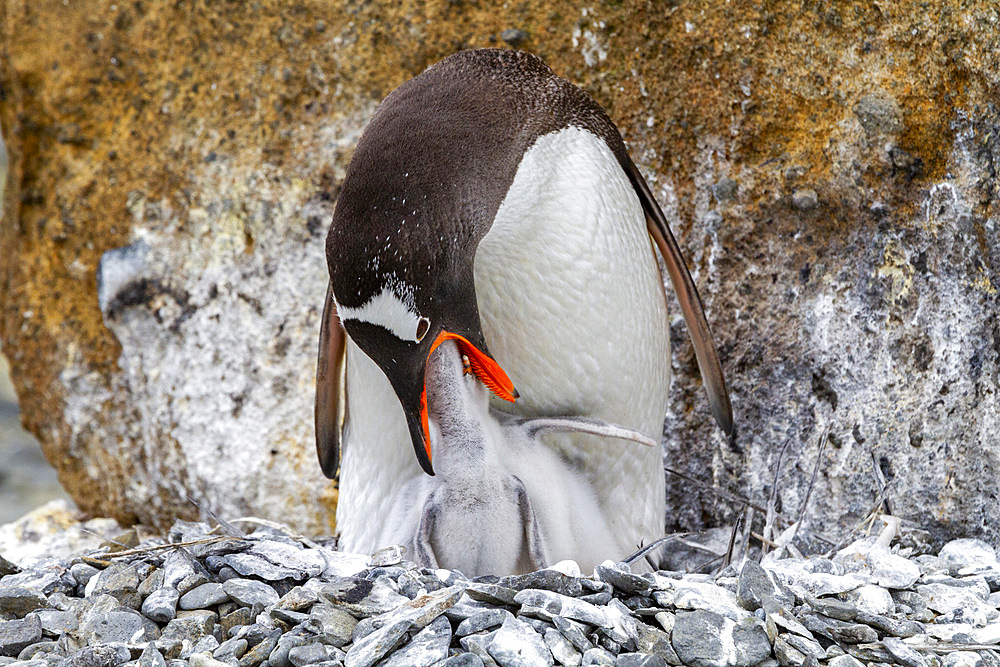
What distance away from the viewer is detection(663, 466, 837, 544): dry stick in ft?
6.32

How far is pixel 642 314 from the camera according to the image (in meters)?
1.80

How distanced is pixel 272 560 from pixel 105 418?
1.44 meters

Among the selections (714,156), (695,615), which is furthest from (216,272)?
(695,615)

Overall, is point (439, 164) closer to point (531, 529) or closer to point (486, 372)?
point (486, 372)

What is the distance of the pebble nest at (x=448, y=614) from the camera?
1.18 metres

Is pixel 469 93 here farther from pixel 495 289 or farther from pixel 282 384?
pixel 282 384

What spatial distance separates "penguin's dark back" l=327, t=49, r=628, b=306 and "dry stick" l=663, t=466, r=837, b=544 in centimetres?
73

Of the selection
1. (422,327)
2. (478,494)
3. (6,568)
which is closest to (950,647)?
(478,494)

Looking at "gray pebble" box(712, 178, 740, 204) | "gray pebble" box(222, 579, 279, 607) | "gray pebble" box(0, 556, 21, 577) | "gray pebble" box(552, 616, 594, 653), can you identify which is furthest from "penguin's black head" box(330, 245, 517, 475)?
"gray pebble" box(712, 178, 740, 204)

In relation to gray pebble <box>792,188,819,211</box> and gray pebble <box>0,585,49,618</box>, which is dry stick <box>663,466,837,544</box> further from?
gray pebble <box>0,585,49,618</box>

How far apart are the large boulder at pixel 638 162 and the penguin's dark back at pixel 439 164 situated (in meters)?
0.44

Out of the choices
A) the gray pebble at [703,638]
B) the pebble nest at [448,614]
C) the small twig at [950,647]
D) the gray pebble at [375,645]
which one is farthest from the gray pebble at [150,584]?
the small twig at [950,647]

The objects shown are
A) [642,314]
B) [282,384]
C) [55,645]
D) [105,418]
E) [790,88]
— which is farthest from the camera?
[105,418]

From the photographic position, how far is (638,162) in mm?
2240
